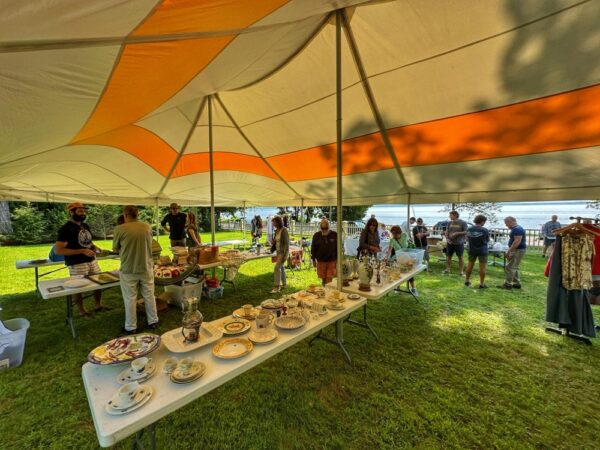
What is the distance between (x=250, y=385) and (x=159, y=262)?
297 cm

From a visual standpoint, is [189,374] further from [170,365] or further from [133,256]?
[133,256]

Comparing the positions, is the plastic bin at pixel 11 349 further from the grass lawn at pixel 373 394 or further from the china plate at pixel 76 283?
the china plate at pixel 76 283

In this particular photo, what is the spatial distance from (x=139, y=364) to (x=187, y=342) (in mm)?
299

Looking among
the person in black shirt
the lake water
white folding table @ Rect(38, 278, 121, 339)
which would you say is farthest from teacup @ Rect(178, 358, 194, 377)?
the lake water

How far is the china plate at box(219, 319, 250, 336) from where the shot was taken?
1.64 meters

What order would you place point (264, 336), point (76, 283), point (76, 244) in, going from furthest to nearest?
point (76, 244), point (76, 283), point (264, 336)

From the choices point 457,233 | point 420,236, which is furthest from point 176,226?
point 420,236

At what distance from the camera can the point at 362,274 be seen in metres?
2.65

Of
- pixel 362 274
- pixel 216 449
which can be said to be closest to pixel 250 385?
pixel 216 449

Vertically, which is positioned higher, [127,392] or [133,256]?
[133,256]

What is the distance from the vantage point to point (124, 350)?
1.36 metres

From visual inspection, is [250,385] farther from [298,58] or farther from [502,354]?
[298,58]

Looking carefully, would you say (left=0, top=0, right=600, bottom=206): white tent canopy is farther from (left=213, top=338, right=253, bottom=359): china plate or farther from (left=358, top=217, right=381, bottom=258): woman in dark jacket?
(left=213, top=338, right=253, bottom=359): china plate

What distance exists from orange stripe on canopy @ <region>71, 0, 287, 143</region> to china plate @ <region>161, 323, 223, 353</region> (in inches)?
68.0
